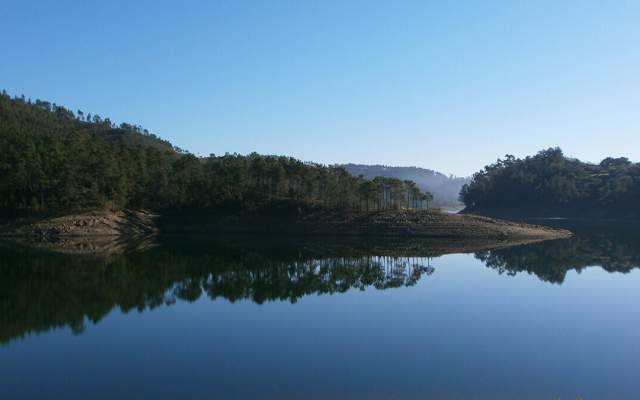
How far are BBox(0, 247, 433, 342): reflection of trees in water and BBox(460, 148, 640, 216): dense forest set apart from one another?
272ft

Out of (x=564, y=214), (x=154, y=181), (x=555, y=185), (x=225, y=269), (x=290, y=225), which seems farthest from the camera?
(x=555, y=185)

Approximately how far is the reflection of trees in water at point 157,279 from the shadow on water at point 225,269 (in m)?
0.05

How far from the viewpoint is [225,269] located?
37.4m

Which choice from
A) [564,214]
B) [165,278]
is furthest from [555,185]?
[165,278]

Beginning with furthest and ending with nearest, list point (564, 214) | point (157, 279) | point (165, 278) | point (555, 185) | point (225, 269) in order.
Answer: point (555, 185), point (564, 214), point (225, 269), point (165, 278), point (157, 279)

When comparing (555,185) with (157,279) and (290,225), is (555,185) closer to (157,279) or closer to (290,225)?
(290,225)

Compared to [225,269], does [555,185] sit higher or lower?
higher

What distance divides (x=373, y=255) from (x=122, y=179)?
34.1 meters

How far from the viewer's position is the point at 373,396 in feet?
44.1

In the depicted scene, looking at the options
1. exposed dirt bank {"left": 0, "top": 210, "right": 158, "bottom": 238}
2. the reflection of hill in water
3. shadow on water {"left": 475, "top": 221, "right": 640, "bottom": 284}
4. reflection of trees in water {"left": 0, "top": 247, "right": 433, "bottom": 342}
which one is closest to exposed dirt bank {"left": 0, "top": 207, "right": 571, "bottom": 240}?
exposed dirt bank {"left": 0, "top": 210, "right": 158, "bottom": 238}

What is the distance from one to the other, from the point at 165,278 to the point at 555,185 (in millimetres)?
104725

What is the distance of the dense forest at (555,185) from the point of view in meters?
111

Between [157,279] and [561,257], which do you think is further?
[561,257]

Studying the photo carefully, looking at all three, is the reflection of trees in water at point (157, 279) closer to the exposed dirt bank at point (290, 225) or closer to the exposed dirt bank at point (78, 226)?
the exposed dirt bank at point (78, 226)
